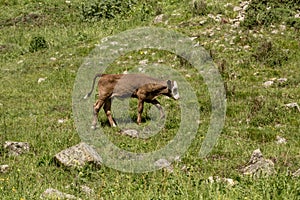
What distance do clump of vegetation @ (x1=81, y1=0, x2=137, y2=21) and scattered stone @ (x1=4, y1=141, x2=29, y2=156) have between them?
14.7m

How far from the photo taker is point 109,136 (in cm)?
1212

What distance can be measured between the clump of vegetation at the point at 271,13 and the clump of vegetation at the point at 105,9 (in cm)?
702

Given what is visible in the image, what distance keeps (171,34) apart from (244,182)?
45.0 ft

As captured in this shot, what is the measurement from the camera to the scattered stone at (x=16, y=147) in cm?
1087

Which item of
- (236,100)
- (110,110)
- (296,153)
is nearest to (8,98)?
(110,110)

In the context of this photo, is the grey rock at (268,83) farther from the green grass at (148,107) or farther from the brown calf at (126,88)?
the brown calf at (126,88)

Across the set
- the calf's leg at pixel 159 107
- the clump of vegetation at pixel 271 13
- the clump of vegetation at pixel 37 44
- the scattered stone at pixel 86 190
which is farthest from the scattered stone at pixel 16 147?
the clump of vegetation at pixel 37 44

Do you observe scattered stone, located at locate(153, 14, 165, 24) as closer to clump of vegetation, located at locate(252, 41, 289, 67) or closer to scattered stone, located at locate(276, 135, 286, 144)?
clump of vegetation, located at locate(252, 41, 289, 67)

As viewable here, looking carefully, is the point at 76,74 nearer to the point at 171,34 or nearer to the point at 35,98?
the point at 35,98

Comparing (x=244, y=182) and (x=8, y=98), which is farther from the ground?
(x=244, y=182)

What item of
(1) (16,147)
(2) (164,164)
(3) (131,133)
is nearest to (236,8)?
(3) (131,133)

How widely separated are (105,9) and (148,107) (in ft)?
37.9

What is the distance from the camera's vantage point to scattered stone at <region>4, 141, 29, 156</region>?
1087 cm

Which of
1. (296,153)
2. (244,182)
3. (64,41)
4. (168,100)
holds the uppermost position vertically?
(244,182)
